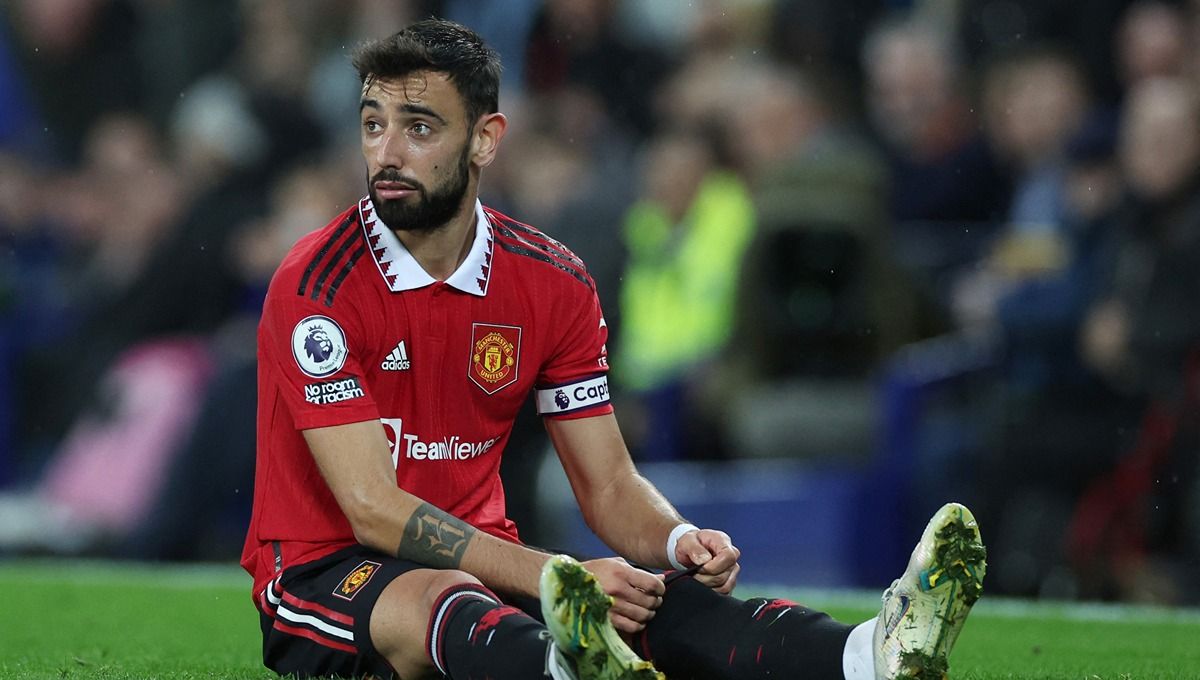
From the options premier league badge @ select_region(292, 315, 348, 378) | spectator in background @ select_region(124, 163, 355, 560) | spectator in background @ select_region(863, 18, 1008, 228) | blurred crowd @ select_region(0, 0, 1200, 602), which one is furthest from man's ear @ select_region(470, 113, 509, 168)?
spectator in background @ select_region(124, 163, 355, 560)

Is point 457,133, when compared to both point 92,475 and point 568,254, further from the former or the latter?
point 92,475

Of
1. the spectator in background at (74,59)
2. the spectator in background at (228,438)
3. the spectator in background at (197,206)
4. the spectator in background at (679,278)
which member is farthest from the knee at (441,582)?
the spectator in background at (74,59)

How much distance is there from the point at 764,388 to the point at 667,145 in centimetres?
136

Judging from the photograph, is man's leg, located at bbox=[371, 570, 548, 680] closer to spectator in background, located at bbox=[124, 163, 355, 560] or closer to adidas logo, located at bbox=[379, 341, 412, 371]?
adidas logo, located at bbox=[379, 341, 412, 371]

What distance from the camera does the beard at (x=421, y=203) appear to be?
412 centimetres

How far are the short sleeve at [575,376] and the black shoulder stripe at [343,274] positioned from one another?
0.55 metres

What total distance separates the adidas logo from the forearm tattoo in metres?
0.39

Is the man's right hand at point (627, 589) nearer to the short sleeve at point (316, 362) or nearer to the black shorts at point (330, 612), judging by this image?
the black shorts at point (330, 612)

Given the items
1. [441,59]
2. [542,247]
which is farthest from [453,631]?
[441,59]

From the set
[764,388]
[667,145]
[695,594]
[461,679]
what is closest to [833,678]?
[695,594]

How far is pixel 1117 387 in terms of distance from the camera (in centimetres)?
762

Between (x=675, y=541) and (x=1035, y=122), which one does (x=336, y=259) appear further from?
(x=1035, y=122)

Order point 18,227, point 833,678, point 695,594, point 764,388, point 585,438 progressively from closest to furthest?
point 833,678, point 695,594, point 585,438, point 764,388, point 18,227

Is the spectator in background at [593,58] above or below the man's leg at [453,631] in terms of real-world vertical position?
above
